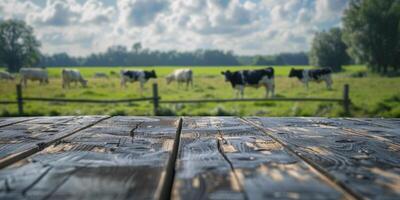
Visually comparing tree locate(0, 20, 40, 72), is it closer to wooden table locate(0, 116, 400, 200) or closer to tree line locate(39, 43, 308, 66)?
wooden table locate(0, 116, 400, 200)

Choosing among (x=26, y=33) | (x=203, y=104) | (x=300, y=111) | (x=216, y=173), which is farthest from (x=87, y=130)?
(x=26, y=33)

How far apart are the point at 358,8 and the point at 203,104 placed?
32.6m

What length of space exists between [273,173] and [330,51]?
52003 millimetres

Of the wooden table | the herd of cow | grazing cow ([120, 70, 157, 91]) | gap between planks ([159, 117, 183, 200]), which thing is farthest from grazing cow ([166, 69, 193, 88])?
gap between planks ([159, 117, 183, 200])

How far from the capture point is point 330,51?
48719 millimetres

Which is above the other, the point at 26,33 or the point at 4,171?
the point at 26,33

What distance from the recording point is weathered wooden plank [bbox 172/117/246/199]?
2.38ft

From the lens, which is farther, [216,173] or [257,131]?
[257,131]

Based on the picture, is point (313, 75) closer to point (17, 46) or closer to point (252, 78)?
point (252, 78)

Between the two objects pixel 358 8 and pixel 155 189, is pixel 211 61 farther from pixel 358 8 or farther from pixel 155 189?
pixel 155 189

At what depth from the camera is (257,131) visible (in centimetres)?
165

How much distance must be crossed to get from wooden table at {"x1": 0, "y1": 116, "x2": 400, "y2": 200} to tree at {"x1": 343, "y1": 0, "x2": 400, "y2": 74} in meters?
38.8

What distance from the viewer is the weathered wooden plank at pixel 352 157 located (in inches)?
31.0

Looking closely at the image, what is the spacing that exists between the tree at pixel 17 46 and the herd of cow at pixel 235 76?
1.22 metres
